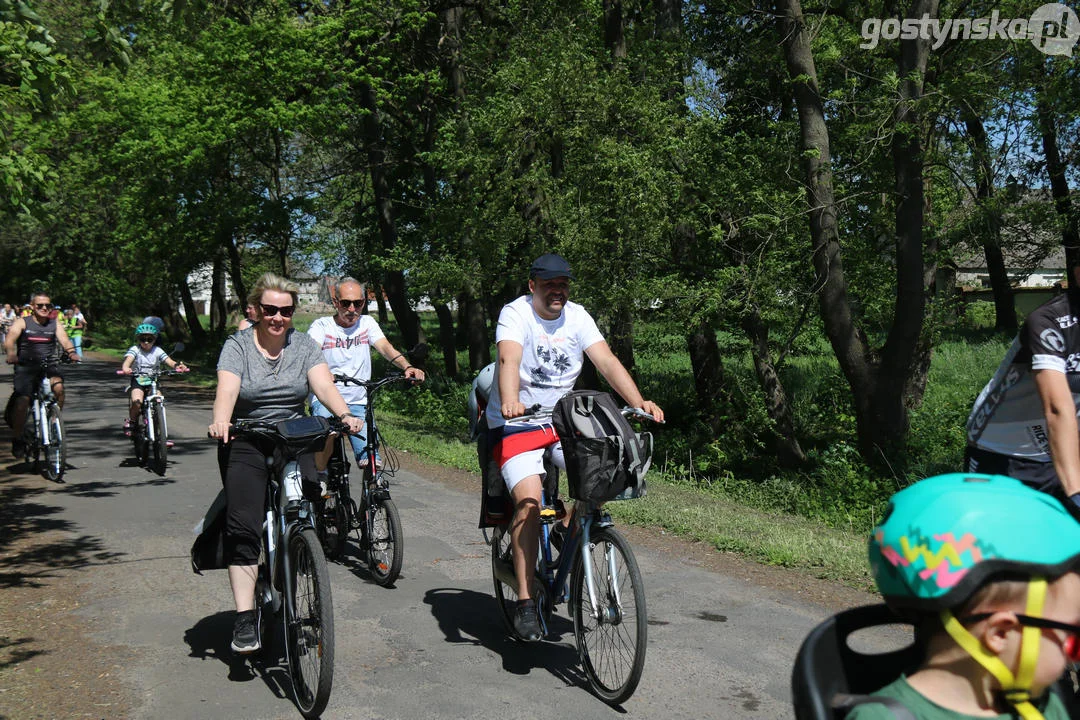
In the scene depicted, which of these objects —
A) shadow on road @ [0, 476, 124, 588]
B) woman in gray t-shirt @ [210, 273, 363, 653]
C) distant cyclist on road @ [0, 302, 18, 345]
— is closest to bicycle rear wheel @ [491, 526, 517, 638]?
woman in gray t-shirt @ [210, 273, 363, 653]

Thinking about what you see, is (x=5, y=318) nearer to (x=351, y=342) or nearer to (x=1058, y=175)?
(x=351, y=342)

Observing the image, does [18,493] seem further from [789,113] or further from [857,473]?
[789,113]

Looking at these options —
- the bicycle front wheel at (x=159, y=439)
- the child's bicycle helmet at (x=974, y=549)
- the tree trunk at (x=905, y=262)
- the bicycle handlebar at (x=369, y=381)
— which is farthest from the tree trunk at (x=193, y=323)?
the child's bicycle helmet at (x=974, y=549)

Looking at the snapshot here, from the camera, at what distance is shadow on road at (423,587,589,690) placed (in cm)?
536

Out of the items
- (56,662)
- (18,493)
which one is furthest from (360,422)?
(18,493)

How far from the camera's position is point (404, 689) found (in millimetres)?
5035

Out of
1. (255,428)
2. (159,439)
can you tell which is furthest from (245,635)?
(159,439)

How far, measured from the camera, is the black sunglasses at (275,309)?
17.5ft

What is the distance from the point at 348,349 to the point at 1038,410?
18.6 ft

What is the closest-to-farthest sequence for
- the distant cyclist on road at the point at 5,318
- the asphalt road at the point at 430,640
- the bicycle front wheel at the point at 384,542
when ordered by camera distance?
1. the asphalt road at the point at 430,640
2. the bicycle front wheel at the point at 384,542
3. the distant cyclist on road at the point at 5,318

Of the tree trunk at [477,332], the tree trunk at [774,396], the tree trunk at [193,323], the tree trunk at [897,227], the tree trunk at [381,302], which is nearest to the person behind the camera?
the tree trunk at [897,227]

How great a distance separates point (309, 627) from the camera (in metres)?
4.77

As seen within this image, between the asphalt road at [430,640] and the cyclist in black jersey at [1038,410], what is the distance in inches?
62.2

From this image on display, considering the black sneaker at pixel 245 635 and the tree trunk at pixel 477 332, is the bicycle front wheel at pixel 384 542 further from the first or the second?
the tree trunk at pixel 477 332
